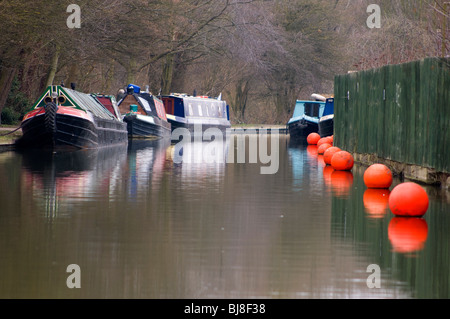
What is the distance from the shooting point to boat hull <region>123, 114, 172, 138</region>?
44969mm

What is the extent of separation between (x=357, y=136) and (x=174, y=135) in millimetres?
26881

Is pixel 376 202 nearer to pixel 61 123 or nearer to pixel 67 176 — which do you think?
pixel 67 176

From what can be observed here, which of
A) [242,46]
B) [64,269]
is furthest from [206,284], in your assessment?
[242,46]

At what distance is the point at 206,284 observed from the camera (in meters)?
8.07

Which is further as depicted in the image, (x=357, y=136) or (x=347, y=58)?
(x=347, y=58)

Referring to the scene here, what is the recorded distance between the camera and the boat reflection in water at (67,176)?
14702 millimetres

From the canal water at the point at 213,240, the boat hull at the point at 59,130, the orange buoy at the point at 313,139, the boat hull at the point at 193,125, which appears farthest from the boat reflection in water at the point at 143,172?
the boat hull at the point at 193,125

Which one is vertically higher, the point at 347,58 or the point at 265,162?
the point at 347,58

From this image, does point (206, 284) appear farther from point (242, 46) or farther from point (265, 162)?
point (242, 46)

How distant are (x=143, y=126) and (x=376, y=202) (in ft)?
103

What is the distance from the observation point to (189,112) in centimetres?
5553
